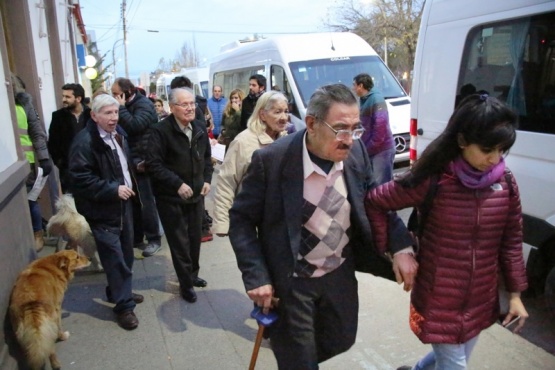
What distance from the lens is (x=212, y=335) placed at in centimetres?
368

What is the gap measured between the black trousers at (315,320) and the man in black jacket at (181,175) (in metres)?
2.06

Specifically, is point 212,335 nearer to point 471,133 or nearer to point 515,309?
point 515,309

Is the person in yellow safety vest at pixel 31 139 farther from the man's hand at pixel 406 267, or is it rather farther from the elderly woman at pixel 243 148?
the man's hand at pixel 406 267

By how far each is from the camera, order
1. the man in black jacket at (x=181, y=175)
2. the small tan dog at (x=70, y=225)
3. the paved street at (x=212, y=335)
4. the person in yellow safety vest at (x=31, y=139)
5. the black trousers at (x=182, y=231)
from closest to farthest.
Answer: the paved street at (x=212, y=335) < the man in black jacket at (x=181, y=175) < the black trousers at (x=182, y=231) < the small tan dog at (x=70, y=225) < the person in yellow safety vest at (x=31, y=139)

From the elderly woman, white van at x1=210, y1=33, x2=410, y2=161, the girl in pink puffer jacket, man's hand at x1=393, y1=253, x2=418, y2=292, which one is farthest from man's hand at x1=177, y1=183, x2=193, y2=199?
white van at x1=210, y1=33, x2=410, y2=161

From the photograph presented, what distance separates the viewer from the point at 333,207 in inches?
83.4

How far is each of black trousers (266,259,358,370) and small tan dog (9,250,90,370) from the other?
1511 millimetres

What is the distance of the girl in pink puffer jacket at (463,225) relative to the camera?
195cm

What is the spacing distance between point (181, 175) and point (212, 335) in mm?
1370

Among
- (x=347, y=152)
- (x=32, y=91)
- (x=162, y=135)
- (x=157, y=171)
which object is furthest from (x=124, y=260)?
(x=32, y=91)

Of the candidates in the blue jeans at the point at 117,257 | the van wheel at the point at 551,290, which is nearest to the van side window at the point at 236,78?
the blue jeans at the point at 117,257

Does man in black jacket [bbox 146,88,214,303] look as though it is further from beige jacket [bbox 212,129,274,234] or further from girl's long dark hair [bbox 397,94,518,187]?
girl's long dark hair [bbox 397,94,518,187]

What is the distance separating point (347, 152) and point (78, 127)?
165 inches

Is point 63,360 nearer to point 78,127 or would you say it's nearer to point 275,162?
point 275,162
